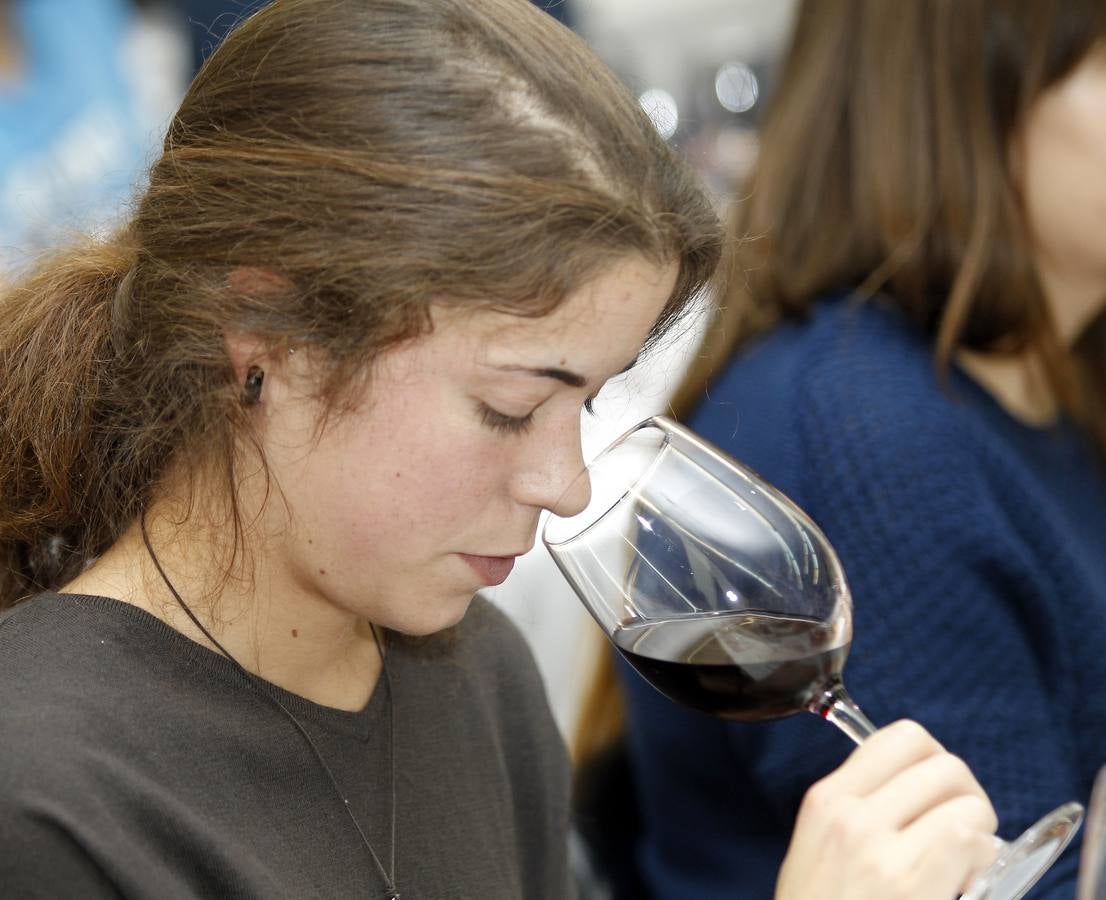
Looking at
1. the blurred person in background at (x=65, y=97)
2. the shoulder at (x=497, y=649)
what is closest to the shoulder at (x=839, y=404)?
the shoulder at (x=497, y=649)

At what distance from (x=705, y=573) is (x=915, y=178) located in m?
0.63

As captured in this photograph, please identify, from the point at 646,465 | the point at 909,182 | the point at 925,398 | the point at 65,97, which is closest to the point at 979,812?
the point at 646,465

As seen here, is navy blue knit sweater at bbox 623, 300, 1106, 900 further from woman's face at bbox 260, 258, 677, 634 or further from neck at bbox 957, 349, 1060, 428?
woman's face at bbox 260, 258, 677, 634

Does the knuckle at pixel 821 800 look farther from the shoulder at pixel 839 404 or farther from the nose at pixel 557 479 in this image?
the shoulder at pixel 839 404

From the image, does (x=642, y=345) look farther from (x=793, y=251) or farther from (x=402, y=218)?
(x=793, y=251)

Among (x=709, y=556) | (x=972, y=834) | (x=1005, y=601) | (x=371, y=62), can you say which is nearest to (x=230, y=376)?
(x=371, y=62)

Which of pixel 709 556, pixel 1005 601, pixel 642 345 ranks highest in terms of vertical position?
pixel 642 345

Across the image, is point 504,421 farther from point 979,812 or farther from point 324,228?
point 979,812

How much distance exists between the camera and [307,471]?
75 centimetres

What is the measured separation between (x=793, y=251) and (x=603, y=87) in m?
0.57

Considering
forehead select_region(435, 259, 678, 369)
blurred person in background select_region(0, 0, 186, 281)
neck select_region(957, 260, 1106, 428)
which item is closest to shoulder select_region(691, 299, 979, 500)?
neck select_region(957, 260, 1106, 428)

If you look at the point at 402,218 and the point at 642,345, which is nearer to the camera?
the point at 402,218

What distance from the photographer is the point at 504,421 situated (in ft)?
2.41

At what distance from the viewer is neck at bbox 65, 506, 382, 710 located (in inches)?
30.7
